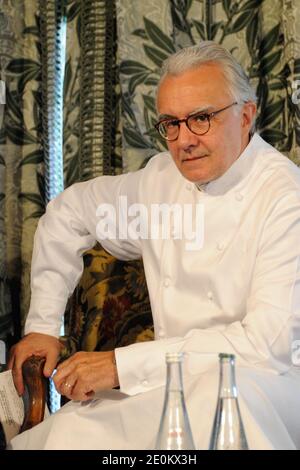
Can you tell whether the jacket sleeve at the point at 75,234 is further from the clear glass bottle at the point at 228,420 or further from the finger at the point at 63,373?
the clear glass bottle at the point at 228,420

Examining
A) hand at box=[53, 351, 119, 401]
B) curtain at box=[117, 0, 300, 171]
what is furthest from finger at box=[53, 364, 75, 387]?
curtain at box=[117, 0, 300, 171]

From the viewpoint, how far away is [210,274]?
2.22m

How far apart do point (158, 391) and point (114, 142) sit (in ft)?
3.98

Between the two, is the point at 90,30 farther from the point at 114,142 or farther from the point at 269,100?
the point at 269,100

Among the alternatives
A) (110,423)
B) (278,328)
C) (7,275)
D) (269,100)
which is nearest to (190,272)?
(278,328)

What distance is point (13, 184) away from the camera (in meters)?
3.03

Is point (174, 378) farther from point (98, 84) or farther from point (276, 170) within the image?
point (98, 84)

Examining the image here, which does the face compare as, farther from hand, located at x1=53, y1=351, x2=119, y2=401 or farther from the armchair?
hand, located at x1=53, y1=351, x2=119, y2=401

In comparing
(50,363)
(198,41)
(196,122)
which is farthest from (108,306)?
(198,41)

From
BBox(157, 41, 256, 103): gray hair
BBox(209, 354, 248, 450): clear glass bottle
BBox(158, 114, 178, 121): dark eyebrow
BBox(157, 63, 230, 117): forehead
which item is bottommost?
BBox(209, 354, 248, 450): clear glass bottle

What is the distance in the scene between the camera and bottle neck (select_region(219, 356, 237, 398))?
1339 millimetres

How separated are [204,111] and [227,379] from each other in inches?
39.9

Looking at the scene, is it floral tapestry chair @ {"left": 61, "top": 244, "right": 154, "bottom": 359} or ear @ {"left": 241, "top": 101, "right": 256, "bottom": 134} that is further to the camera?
floral tapestry chair @ {"left": 61, "top": 244, "right": 154, "bottom": 359}

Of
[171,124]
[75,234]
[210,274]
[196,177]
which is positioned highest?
[171,124]
